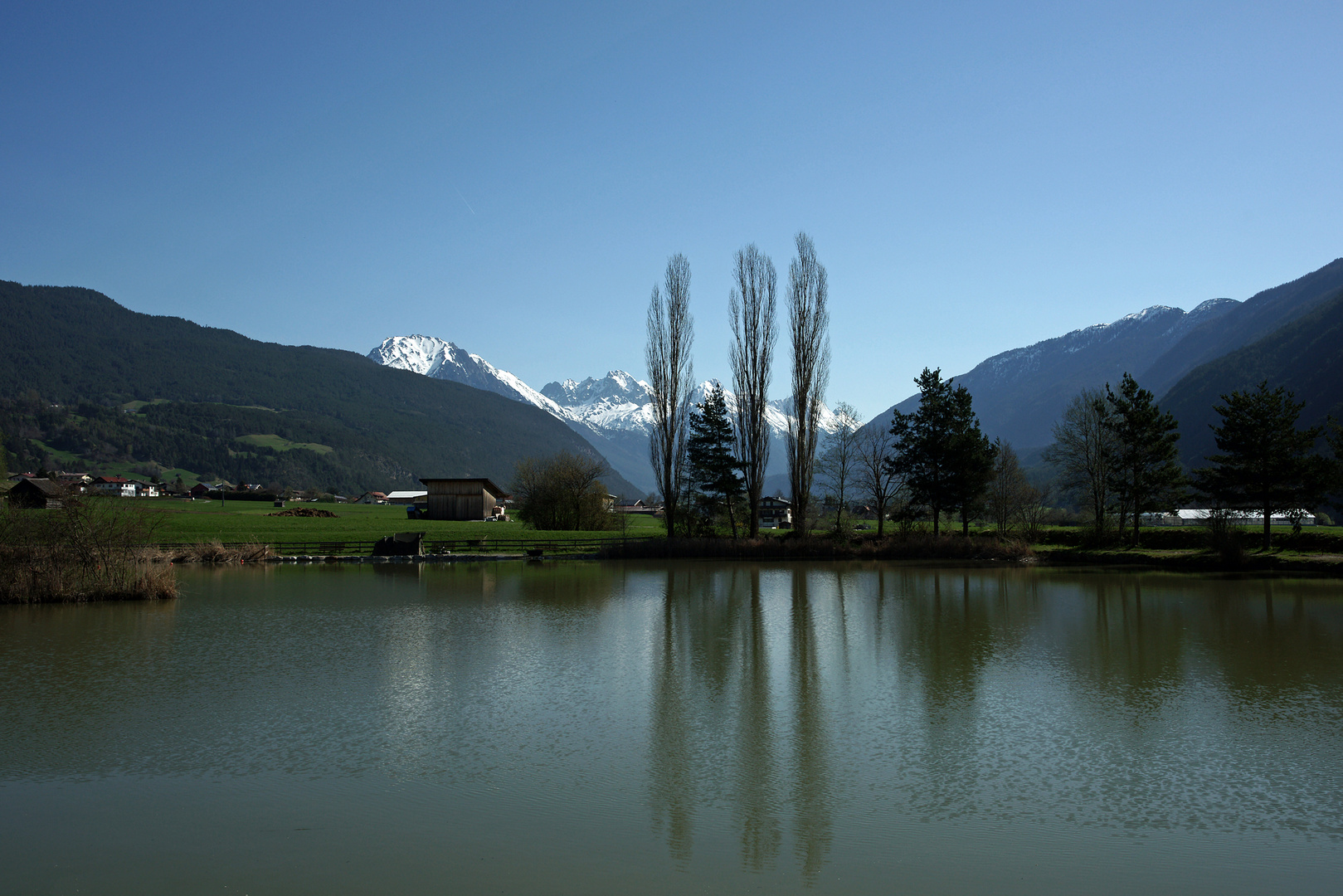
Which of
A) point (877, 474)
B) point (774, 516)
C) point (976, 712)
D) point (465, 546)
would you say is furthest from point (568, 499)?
point (976, 712)

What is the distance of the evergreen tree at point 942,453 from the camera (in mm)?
43562

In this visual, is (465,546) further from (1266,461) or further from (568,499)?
(1266,461)

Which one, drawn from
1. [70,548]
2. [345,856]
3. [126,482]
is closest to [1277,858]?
[345,856]

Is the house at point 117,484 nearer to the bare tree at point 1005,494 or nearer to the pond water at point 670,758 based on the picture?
the bare tree at point 1005,494

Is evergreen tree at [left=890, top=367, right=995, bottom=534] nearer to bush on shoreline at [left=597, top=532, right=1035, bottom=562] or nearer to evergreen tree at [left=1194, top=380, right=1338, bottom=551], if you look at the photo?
bush on shoreline at [left=597, top=532, right=1035, bottom=562]

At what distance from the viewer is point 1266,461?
34500 millimetres

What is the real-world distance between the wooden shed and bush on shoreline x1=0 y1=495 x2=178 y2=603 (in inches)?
1724

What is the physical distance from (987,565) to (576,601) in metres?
22.2

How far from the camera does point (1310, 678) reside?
1279 centimetres

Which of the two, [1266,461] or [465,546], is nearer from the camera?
[1266,461]

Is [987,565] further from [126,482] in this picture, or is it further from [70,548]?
[126,482]

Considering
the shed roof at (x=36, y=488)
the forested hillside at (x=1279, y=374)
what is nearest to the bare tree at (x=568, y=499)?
the shed roof at (x=36, y=488)

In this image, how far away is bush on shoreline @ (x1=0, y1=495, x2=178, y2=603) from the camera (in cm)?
2259

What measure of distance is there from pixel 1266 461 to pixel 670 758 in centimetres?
3548
